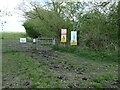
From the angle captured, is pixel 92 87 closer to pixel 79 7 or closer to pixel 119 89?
pixel 119 89

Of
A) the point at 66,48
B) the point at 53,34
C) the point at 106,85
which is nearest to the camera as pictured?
the point at 106,85

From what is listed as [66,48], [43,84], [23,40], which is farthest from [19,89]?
[23,40]

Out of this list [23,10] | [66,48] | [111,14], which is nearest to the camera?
[111,14]

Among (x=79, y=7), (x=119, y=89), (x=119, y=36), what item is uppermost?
(x=79, y=7)

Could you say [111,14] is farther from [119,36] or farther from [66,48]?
[66,48]

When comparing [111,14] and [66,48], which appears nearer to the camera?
[111,14]

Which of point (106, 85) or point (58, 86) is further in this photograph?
point (106, 85)

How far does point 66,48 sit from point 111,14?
54.7ft

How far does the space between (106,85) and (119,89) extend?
422 millimetres

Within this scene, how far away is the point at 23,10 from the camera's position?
1428 inches

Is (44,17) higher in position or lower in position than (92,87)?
higher

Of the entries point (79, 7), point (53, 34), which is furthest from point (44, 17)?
point (79, 7)

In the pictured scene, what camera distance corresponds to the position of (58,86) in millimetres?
7938

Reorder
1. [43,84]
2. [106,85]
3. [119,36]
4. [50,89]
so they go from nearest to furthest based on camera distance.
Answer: [50,89] → [43,84] → [106,85] → [119,36]
